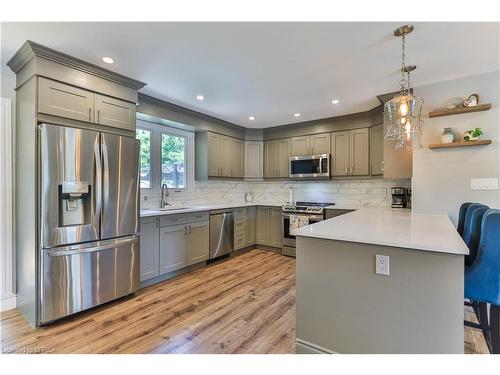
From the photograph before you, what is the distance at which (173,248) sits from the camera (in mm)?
3361

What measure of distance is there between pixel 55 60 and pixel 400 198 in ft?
14.2

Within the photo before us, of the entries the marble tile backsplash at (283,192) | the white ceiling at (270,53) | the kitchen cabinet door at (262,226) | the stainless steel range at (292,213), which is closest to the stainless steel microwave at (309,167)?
the marble tile backsplash at (283,192)

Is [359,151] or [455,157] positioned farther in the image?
[359,151]

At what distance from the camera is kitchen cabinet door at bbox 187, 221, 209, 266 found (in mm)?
3615

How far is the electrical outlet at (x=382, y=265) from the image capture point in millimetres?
1530

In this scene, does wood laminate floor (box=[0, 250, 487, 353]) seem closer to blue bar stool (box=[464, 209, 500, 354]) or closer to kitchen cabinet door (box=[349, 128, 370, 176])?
blue bar stool (box=[464, 209, 500, 354])

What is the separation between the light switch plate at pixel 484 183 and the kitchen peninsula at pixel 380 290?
1.25 m

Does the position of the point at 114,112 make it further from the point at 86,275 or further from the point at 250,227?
the point at 250,227

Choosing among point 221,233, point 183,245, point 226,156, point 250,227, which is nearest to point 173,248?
point 183,245

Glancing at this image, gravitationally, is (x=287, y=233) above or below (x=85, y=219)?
below
